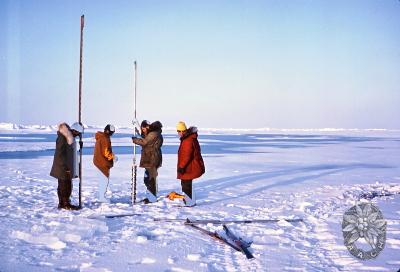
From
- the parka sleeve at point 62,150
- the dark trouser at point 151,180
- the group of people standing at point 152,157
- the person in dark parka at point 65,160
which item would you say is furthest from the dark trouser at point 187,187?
the parka sleeve at point 62,150

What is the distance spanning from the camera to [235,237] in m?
5.70

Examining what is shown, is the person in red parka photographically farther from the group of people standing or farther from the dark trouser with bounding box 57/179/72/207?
the dark trouser with bounding box 57/179/72/207

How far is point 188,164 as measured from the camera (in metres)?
8.39

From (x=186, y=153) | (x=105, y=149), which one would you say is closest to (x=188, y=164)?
(x=186, y=153)

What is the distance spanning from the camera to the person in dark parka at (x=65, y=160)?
7.38 meters

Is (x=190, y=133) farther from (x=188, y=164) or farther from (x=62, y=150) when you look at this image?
(x=62, y=150)

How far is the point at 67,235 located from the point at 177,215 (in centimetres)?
226

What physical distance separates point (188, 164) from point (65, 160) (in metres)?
2.50

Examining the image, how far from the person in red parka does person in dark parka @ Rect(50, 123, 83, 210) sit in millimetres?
2155

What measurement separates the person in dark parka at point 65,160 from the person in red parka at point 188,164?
2.16 meters

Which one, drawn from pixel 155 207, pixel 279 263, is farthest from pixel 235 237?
pixel 155 207

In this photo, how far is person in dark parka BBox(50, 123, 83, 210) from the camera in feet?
24.2

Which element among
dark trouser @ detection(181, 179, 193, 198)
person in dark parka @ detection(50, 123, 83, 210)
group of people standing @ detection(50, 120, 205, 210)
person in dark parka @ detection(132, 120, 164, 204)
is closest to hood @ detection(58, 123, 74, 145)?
person in dark parka @ detection(50, 123, 83, 210)

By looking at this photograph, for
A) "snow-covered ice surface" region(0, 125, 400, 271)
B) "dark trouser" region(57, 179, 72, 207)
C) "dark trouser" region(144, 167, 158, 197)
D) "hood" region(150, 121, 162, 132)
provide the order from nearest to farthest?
"snow-covered ice surface" region(0, 125, 400, 271), "dark trouser" region(57, 179, 72, 207), "dark trouser" region(144, 167, 158, 197), "hood" region(150, 121, 162, 132)
